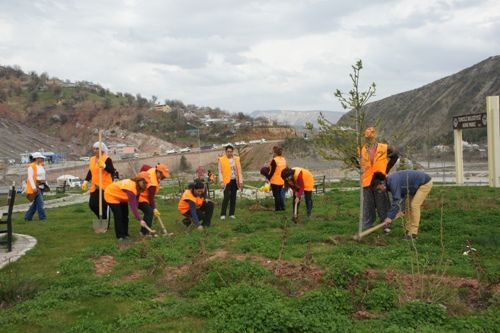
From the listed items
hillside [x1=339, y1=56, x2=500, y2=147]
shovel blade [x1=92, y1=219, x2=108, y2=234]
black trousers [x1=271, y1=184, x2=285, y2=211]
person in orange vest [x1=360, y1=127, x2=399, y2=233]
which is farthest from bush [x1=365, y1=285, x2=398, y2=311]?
hillside [x1=339, y1=56, x2=500, y2=147]

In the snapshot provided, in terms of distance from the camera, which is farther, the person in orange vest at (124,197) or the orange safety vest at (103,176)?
the orange safety vest at (103,176)

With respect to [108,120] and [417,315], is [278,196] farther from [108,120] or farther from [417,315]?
[108,120]

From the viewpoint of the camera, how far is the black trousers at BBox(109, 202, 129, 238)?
9273 millimetres

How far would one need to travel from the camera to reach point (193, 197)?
32.8 feet

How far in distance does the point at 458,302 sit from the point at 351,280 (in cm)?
112

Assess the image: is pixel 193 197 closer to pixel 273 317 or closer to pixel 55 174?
pixel 273 317

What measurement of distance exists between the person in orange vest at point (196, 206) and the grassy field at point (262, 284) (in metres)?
0.81

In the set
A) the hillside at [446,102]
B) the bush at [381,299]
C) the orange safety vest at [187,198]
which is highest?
the hillside at [446,102]

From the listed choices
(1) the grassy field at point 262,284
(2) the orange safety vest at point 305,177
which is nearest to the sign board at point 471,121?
(1) the grassy field at point 262,284

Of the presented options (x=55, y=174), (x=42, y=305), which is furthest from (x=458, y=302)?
(x=55, y=174)

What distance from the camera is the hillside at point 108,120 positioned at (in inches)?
3713

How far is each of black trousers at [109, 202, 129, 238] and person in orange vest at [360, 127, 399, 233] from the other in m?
4.24

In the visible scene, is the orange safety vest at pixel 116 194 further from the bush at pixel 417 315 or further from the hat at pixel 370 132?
the bush at pixel 417 315

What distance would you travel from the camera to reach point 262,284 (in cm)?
573
